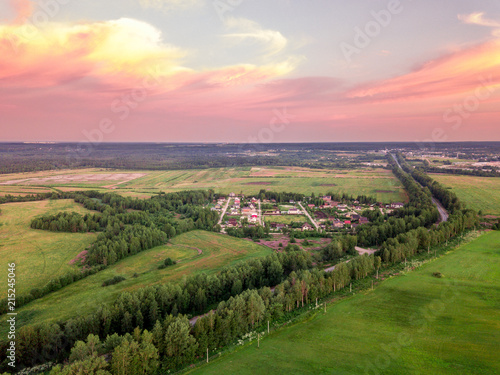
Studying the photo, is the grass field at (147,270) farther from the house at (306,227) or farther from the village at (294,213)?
the house at (306,227)

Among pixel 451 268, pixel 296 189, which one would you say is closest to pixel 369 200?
pixel 296 189

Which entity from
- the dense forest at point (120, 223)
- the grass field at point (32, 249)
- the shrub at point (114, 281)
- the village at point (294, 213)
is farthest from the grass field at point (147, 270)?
the village at point (294, 213)

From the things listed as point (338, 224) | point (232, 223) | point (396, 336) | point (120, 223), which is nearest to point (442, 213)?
point (338, 224)

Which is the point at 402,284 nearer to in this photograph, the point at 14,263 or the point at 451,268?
the point at 451,268

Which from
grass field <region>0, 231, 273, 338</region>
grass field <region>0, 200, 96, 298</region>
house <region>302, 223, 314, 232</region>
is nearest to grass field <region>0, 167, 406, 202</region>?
house <region>302, 223, 314, 232</region>

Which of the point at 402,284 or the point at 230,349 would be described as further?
the point at 402,284

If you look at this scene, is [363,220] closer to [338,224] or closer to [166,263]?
[338,224]
